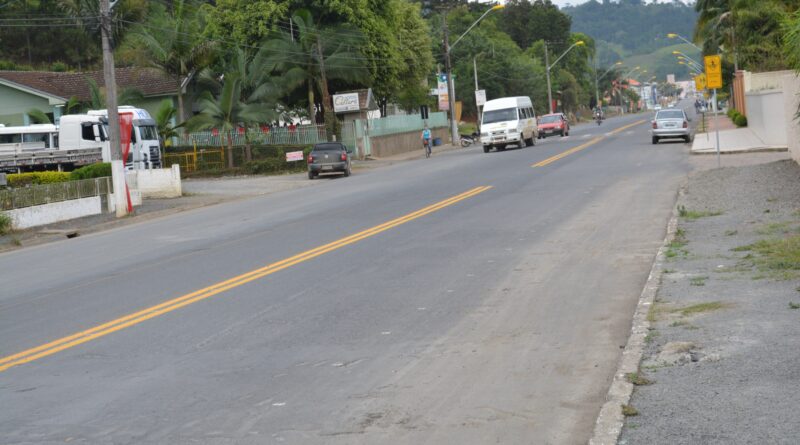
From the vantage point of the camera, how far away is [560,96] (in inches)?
Answer: 4961

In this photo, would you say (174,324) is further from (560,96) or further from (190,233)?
(560,96)

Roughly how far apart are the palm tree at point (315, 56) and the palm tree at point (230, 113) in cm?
510

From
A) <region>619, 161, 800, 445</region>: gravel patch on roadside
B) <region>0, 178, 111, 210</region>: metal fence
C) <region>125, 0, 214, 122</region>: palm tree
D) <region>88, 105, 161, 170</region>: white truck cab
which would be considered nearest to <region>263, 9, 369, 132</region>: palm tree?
<region>125, 0, 214, 122</region>: palm tree

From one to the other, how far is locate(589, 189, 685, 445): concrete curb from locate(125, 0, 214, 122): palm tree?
4346 centimetres

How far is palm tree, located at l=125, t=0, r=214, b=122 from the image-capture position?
51219 mm

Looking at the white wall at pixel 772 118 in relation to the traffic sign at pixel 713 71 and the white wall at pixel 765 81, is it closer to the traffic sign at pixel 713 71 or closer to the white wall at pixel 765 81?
the white wall at pixel 765 81

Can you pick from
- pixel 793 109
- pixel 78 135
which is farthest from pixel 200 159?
pixel 793 109

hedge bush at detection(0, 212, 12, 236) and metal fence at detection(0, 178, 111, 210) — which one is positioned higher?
metal fence at detection(0, 178, 111, 210)

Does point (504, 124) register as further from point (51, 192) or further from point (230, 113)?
point (51, 192)

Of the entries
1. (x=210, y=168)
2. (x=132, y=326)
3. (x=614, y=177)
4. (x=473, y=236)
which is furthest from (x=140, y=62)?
(x=132, y=326)

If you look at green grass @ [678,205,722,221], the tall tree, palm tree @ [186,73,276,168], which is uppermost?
the tall tree

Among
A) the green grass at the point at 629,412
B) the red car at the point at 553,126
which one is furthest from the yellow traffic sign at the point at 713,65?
the red car at the point at 553,126

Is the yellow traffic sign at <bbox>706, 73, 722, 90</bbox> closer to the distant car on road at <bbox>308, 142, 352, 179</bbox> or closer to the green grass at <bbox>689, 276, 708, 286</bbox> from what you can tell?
the green grass at <bbox>689, 276, 708, 286</bbox>

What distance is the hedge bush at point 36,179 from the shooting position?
30.7 m
